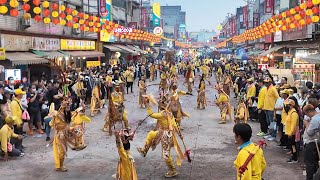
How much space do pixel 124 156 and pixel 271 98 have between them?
726cm

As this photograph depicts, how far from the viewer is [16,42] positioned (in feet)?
76.8

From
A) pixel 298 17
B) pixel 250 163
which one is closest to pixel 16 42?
pixel 298 17

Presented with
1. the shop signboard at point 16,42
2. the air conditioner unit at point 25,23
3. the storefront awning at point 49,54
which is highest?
the air conditioner unit at point 25,23

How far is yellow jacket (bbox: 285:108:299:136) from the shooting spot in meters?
10.1

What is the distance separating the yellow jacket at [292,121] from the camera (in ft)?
33.0

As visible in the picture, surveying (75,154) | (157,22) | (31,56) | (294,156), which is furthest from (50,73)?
(157,22)

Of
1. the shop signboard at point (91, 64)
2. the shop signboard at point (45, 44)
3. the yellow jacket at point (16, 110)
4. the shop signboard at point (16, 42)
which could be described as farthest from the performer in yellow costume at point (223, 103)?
the shop signboard at point (91, 64)

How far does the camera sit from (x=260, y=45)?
54.9 metres

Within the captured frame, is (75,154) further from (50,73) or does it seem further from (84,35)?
(84,35)

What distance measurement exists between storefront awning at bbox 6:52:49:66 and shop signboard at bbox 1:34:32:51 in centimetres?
35

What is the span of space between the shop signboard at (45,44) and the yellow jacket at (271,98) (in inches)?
653

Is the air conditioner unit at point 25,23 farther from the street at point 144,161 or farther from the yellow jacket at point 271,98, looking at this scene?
the yellow jacket at point 271,98

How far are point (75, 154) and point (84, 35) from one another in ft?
90.4

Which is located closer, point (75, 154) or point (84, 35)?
point (75, 154)
